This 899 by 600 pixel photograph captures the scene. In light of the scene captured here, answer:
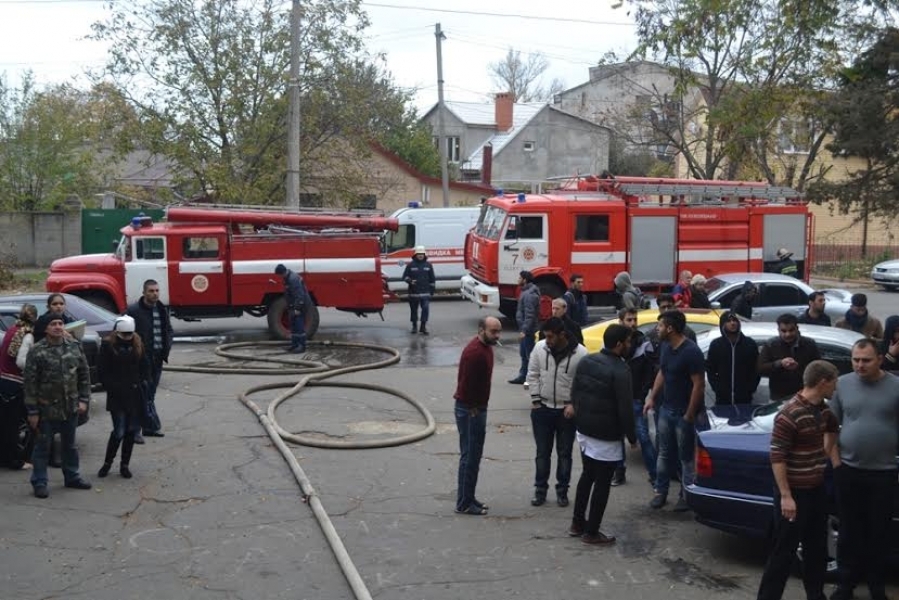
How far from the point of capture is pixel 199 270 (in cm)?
1931

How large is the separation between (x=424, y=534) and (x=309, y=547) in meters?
0.95

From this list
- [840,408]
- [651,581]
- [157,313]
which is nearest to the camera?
[840,408]

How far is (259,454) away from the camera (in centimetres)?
1078

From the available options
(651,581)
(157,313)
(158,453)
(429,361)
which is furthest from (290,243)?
(651,581)

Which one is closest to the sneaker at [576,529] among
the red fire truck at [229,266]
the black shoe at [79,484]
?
the black shoe at [79,484]

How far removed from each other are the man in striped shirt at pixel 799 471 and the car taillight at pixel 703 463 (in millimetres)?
1053

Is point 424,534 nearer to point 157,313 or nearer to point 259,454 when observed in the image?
A: point 259,454

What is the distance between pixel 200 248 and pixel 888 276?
2252 centimetres

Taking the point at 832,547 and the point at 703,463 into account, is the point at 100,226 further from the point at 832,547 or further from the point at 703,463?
the point at 832,547

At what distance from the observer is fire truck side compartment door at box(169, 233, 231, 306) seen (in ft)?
63.2

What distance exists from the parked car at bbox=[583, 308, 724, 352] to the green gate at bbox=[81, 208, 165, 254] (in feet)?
78.2

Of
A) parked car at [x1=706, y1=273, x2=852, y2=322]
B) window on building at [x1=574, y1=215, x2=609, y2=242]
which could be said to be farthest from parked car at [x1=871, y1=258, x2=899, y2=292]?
parked car at [x1=706, y1=273, x2=852, y2=322]

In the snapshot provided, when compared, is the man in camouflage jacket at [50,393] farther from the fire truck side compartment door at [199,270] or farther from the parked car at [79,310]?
the fire truck side compartment door at [199,270]

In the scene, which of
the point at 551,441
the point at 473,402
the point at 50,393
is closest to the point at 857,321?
the point at 551,441
